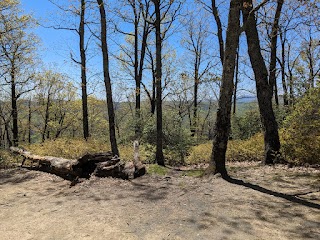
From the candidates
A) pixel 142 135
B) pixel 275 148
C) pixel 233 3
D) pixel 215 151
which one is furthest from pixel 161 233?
pixel 142 135

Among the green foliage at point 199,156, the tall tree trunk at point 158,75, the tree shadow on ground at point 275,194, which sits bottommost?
the green foliage at point 199,156

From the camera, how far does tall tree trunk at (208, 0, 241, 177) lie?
633 centimetres

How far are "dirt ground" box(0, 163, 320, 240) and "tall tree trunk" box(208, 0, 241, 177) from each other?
0.48 metres

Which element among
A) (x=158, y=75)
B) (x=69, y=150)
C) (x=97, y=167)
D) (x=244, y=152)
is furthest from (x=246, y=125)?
(x=97, y=167)

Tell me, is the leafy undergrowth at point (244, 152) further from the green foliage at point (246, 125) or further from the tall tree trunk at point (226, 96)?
the tall tree trunk at point (226, 96)

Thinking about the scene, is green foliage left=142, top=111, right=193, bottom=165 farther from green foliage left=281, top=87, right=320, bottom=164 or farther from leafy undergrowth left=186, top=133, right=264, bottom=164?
green foliage left=281, top=87, right=320, bottom=164

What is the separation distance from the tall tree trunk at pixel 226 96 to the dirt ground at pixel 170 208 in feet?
1.58

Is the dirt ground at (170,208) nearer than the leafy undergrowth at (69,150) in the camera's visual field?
Yes

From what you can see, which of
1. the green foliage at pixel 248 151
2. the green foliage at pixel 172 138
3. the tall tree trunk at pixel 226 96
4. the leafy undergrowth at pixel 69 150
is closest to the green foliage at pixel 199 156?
the green foliage at pixel 172 138

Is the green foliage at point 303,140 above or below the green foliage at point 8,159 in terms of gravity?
above

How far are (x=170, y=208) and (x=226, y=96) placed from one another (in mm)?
2995

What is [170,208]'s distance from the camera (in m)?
4.88

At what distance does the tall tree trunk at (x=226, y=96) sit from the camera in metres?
6.33

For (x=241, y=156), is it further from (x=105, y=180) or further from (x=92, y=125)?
(x=92, y=125)
